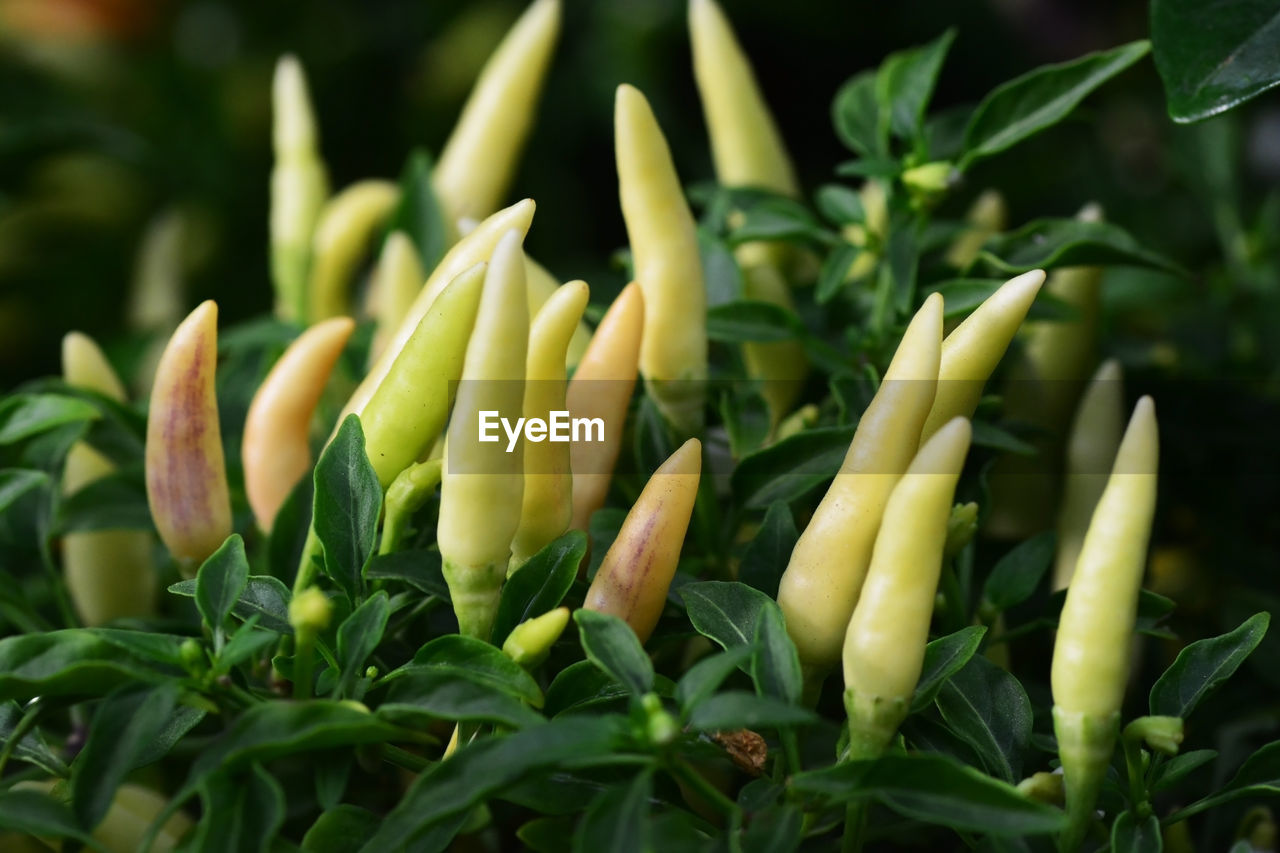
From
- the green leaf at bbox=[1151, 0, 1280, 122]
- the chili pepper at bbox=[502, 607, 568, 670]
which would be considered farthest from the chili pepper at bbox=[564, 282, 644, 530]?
the green leaf at bbox=[1151, 0, 1280, 122]

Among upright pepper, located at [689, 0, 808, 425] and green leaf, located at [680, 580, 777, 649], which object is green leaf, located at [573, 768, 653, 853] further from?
upright pepper, located at [689, 0, 808, 425]

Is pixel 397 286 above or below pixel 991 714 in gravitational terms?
above

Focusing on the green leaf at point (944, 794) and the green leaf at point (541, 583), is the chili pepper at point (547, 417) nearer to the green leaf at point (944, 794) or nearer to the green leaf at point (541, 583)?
the green leaf at point (541, 583)

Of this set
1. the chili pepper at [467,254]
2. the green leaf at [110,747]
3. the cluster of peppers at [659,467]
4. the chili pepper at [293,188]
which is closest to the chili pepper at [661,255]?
the cluster of peppers at [659,467]

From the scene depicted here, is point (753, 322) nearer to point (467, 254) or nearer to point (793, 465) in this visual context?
point (793, 465)

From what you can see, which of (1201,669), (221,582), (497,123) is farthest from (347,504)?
(497,123)
